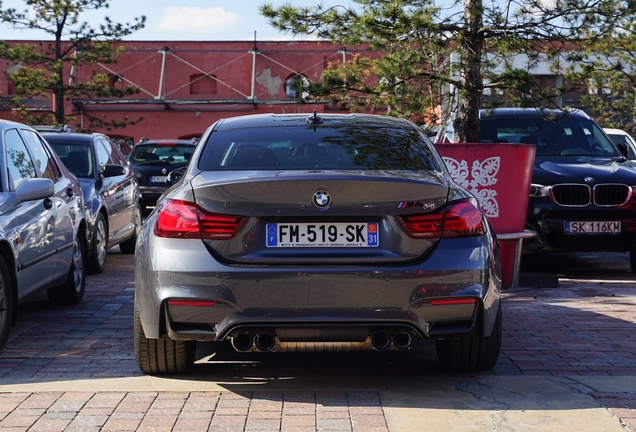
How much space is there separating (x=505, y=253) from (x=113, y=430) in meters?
5.42

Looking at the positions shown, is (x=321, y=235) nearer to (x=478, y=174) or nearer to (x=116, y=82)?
(x=478, y=174)

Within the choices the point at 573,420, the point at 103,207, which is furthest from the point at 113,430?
the point at 103,207

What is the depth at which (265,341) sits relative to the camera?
505cm

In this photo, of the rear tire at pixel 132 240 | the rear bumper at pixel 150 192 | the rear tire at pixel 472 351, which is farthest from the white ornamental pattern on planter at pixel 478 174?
the rear bumper at pixel 150 192

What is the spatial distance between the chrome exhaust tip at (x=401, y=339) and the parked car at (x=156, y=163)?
15.6 meters

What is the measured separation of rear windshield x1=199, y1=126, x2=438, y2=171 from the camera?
5.47 metres

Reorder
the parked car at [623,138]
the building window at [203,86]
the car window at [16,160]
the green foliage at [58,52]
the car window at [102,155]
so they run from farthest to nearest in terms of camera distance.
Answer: the building window at [203,86], the green foliage at [58,52], the parked car at [623,138], the car window at [102,155], the car window at [16,160]

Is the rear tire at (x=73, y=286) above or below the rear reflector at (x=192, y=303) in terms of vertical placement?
below

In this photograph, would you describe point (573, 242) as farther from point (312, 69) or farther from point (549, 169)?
point (312, 69)

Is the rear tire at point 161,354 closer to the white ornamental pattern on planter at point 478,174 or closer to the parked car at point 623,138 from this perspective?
the white ornamental pattern on planter at point 478,174

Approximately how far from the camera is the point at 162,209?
16.9ft

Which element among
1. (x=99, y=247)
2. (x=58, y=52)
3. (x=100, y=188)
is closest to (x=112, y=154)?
(x=100, y=188)

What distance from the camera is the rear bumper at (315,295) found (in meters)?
4.89

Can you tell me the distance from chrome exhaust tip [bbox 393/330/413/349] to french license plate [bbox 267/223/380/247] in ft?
1.50
